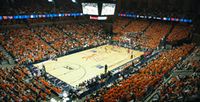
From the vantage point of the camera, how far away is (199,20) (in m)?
40.8

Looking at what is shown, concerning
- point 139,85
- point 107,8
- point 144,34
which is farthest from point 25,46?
point 144,34

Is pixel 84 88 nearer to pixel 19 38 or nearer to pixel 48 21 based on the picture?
pixel 19 38

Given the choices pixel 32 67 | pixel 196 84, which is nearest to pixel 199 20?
pixel 196 84

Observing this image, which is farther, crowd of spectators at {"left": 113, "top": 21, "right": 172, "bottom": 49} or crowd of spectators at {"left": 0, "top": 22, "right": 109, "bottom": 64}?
crowd of spectators at {"left": 113, "top": 21, "right": 172, "bottom": 49}

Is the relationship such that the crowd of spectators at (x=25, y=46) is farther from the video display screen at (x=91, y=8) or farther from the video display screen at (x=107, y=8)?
the video display screen at (x=107, y=8)

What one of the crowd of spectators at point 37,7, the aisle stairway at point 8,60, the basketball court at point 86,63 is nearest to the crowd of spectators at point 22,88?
the basketball court at point 86,63

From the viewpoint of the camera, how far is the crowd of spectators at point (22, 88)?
1605 cm

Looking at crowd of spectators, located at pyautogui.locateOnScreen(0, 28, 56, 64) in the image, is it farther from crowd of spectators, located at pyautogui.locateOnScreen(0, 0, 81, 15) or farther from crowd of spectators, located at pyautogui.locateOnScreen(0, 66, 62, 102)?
crowd of spectators, located at pyautogui.locateOnScreen(0, 66, 62, 102)

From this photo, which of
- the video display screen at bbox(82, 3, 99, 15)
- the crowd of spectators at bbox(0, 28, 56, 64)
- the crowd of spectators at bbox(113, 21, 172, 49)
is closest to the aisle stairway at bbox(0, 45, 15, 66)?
the crowd of spectators at bbox(0, 28, 56, 64)

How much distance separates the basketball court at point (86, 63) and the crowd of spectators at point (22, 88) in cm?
357

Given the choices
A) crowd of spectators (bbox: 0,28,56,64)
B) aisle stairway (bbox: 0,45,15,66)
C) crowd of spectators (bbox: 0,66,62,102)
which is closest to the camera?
crowd of spectators (bbox: 0,66,62,102)

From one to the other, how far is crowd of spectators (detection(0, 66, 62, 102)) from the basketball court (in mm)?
3568

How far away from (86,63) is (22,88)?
12.7m

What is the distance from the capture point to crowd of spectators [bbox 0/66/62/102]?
632 inches
